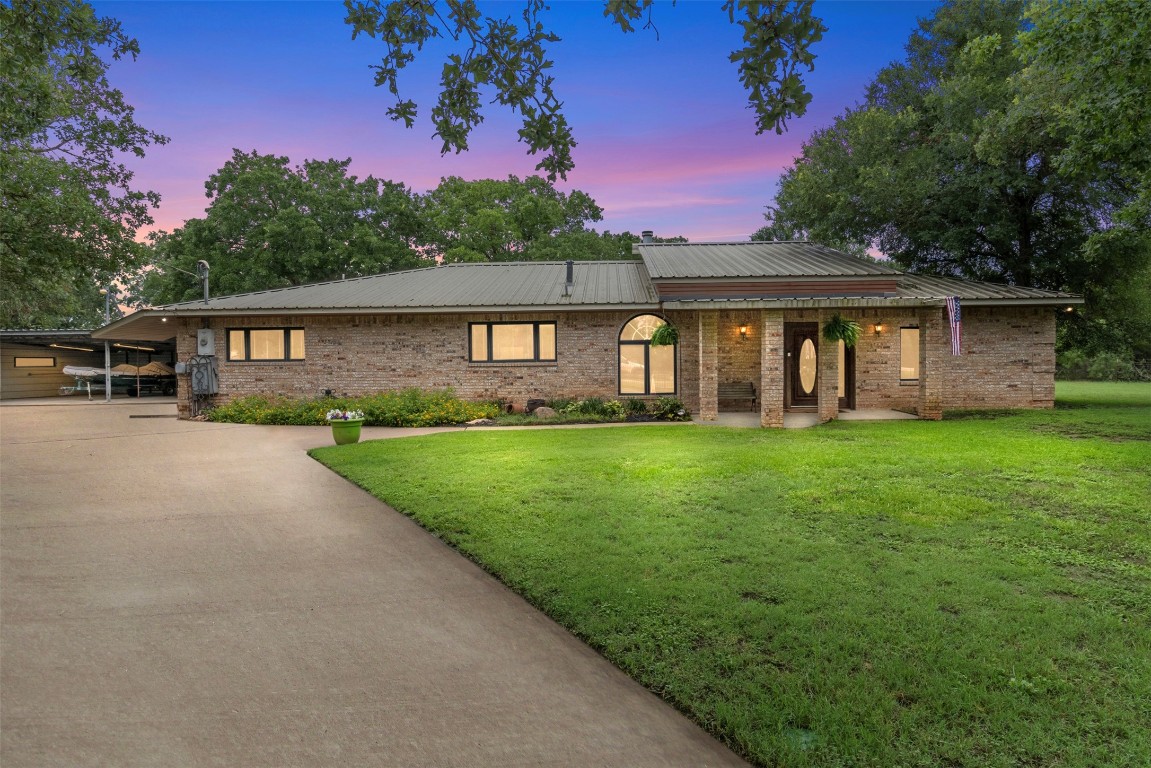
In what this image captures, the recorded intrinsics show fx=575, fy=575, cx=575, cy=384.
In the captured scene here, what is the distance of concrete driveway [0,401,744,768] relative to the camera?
237 cm

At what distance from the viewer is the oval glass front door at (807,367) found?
1479cm

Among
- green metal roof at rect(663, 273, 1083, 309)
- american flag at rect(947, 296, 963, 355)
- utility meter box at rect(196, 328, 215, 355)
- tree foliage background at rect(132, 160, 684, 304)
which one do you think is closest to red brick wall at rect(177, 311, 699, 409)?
utility meter box at rect(196, 328, 215, 355)

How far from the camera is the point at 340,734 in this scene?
95.9 inches

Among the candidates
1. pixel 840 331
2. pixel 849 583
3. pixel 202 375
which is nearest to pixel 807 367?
pixel 840 331

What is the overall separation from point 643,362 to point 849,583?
37.3 feet

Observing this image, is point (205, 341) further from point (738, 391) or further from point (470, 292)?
point (738, 391)

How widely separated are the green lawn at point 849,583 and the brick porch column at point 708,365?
15.9 feet

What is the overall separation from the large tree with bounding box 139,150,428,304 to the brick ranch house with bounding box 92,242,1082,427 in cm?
1477

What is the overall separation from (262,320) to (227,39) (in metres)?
7.99

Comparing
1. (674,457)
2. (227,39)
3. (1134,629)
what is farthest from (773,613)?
(227,39)

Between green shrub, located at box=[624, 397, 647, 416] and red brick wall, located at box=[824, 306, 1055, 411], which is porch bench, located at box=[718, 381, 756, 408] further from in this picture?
red brick wall, located at box=[824, 306, 1055, 411]

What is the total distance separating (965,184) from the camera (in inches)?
672

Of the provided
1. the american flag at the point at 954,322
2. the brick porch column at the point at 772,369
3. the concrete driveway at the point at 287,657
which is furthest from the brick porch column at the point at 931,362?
the concrete driveway at the point at 287,657

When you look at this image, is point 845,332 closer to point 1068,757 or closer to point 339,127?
point 1068,757
